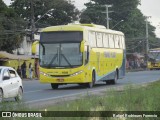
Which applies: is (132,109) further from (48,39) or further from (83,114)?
(48,39)

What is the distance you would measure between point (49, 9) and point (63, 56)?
51097 millimetres

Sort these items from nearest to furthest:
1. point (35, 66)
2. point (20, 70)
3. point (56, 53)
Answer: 1. point (56, 53)
2. point (20, 70)
3. point (35, 66)

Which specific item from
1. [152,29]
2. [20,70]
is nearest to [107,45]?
[20,70]

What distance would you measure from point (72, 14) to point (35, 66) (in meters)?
29.9

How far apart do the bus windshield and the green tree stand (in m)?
47.5

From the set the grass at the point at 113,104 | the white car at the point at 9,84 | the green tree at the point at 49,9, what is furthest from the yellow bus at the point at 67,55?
the green tree at the point at 49,9

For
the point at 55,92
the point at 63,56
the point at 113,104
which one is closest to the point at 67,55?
the point at 63,56

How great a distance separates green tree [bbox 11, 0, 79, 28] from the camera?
75.1m

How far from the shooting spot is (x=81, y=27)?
2755 cm

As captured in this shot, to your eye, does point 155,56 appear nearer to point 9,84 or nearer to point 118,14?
point 118,14

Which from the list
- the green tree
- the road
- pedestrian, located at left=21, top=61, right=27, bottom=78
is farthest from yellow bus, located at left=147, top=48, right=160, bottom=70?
the road

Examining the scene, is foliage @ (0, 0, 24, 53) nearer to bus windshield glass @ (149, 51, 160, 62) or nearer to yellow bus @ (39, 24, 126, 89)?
bus windshield glass @ (149, 51, 160, 62)

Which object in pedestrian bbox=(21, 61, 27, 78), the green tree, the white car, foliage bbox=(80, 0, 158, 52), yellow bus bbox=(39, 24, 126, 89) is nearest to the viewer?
the white car

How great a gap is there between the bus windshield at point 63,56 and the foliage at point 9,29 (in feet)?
91.1
